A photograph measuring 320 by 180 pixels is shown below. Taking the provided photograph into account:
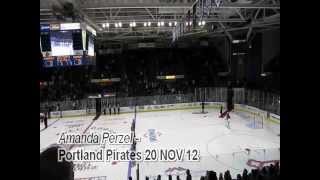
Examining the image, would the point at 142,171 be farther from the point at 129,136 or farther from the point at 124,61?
the point at 124,61

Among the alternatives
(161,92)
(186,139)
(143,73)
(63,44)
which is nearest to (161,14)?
(186,139)

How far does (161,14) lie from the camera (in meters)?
14.0

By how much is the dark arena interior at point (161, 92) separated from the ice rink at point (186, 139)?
0.09 ft

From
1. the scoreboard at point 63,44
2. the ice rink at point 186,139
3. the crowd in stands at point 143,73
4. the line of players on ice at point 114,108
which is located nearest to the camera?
the ice rink at point 186,139

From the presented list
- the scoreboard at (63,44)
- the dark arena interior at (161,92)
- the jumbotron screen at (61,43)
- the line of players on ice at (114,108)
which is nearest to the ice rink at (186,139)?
the dark arena interior at (161,92)

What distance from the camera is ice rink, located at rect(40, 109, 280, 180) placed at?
19.6 feet

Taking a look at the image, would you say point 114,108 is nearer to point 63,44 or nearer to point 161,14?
point 161,14

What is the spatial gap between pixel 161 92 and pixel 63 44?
1275 centimetres

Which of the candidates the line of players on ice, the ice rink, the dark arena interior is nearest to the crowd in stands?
the dark arena interior

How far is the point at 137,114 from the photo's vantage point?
15.0 meters

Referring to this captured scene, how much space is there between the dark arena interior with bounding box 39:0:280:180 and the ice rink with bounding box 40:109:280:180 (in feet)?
0.09

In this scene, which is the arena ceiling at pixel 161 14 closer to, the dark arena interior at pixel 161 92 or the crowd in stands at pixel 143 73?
the dark arena interior at pixel 161 92

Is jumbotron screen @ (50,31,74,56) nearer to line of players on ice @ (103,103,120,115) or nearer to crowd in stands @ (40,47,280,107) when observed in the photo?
line of players on ice @ (103,103,120,115)

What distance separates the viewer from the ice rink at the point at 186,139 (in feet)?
19.6
